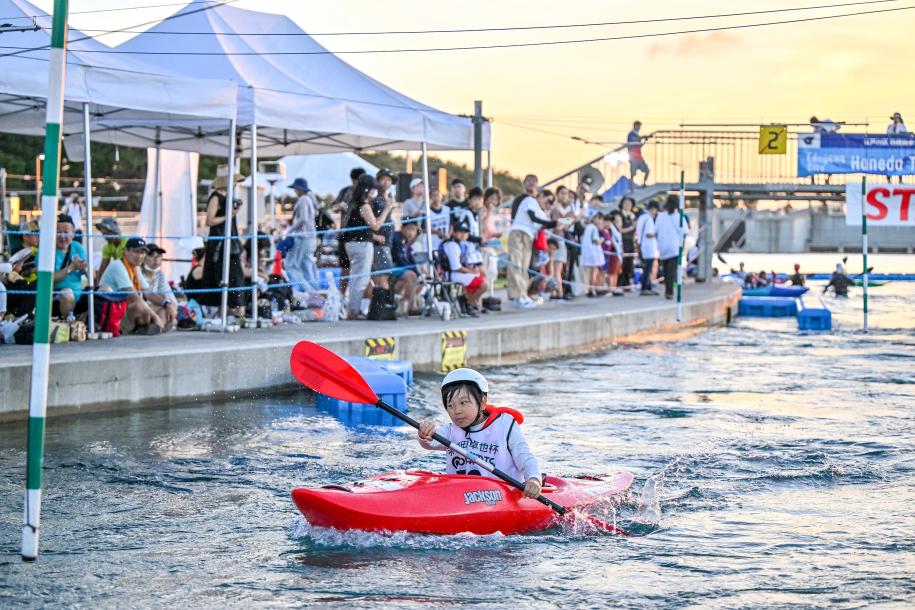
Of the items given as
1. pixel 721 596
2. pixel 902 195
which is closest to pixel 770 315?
pixel 902 195

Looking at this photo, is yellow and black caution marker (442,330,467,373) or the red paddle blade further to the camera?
yellow and black caution marker (442,330,467,373)

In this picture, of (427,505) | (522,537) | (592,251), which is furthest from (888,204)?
(427,505)

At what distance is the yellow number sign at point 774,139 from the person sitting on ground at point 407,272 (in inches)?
573

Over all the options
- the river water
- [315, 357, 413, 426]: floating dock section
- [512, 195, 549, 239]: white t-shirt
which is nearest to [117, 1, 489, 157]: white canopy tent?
[512, 195, 549, 239]: white t-shirt

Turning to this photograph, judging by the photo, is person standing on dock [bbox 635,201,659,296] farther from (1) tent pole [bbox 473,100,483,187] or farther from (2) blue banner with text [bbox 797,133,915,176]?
(2) blue banner with text [bbox 797,133,915,176]

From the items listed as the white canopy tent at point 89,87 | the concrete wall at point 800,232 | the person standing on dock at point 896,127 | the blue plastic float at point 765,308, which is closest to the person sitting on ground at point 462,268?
the white canopy tent at point 89,87

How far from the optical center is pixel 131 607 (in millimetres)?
6609

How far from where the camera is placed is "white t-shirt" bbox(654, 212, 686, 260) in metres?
23.8

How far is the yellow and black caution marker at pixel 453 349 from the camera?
16438 millimetres

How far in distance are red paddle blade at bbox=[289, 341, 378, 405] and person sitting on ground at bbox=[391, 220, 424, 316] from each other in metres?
9.72

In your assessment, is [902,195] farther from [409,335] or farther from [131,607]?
[131,607]

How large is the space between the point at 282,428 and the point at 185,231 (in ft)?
31.4

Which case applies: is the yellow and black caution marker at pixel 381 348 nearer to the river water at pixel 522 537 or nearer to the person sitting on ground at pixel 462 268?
the river water at pixel 522 537

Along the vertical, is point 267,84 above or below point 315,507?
above
